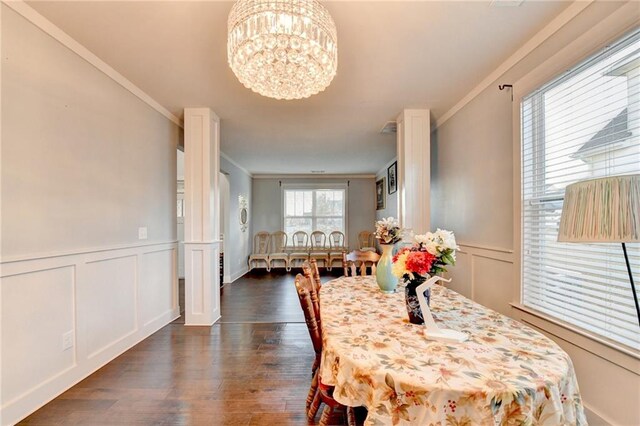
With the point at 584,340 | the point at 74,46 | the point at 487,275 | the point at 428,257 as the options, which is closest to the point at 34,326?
the point at 74,46

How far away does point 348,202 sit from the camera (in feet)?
24.7

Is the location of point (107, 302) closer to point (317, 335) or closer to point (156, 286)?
point (156, 286)

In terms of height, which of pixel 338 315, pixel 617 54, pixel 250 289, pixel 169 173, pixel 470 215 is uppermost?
pixel 617 54

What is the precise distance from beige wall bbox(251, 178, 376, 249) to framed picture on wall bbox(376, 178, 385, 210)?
1.04ft

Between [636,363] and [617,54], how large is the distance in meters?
1.41

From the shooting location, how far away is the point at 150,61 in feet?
7.28

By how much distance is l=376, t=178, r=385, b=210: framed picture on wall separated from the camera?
6.63 m

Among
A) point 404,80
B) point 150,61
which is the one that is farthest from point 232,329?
point 404,80

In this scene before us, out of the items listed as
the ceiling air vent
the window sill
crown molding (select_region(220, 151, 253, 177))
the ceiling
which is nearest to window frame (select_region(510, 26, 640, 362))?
the window sill

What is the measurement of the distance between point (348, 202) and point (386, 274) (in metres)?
5.68

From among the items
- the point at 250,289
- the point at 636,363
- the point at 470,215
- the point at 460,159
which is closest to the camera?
the point at 636,363

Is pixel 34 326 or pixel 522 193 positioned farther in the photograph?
pixel 522 193

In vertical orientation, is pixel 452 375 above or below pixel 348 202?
below

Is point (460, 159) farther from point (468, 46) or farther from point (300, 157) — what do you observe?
point (300, 157)
